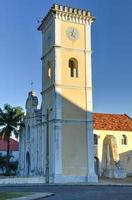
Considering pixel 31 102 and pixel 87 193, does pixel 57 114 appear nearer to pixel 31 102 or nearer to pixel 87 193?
pixel 31 102

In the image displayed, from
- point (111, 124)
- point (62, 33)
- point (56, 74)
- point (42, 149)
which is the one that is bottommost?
point (42, 149)

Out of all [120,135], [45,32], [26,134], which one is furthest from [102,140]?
[45,32]

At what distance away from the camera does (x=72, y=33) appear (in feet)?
146

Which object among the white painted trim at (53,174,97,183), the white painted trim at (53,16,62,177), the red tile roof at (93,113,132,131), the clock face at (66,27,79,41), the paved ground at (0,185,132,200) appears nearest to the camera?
the paved ground at (0,185,132,200)

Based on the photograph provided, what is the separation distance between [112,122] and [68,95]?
17195 millimetres

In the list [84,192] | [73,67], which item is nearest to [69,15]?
[73,67]

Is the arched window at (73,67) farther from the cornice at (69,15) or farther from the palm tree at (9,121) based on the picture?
the palm tree at (9,121)

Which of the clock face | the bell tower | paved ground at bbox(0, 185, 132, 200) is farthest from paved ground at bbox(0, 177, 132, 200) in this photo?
the clock face

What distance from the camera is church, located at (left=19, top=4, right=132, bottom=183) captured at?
41.3 m

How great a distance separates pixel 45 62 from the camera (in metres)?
47.2

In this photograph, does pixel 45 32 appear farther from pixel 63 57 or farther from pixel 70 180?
pixel 70 180

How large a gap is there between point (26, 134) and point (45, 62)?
437 inches

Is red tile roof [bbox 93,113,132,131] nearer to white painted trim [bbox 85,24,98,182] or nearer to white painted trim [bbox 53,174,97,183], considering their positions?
white painted trim [bbox 85,24,98,182]

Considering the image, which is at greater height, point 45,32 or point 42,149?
point 45,32
